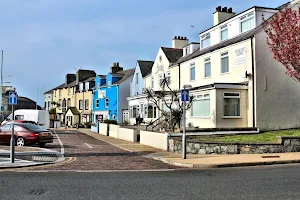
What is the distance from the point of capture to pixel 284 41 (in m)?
20.5

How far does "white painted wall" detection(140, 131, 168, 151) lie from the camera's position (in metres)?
20.5

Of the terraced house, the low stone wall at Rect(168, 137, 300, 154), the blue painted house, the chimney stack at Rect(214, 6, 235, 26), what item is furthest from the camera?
the terraced house

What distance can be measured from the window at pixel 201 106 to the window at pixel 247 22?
5.94 metres

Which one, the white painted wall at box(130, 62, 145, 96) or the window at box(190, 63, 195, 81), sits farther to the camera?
the white painted wall at box(130, 62, 145, 96)

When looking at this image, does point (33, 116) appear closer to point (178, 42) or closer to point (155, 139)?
point (178, 42)

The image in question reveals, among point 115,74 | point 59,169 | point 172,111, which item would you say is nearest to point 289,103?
point 172,111

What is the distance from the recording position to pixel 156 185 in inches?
372

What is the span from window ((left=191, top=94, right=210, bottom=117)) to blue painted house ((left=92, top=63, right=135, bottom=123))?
23.1 m

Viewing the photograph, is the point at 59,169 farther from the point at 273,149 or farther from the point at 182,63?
the point at 182,63

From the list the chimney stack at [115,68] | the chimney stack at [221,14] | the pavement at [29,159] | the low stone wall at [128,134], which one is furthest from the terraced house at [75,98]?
the pavement at [29,159]

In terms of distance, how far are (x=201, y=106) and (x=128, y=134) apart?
7529 millimetres

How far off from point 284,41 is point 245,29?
5.39 metres

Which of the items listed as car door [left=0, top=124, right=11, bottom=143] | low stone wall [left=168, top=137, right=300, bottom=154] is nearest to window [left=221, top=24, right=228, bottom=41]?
low stone wall [left=168, top=137, right=300, bottom=154]

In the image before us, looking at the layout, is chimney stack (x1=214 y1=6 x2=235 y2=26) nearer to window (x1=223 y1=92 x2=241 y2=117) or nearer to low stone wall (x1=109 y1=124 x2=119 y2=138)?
window (x1=223 y1=92 x2=241 y2=117)
